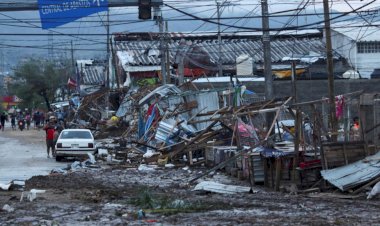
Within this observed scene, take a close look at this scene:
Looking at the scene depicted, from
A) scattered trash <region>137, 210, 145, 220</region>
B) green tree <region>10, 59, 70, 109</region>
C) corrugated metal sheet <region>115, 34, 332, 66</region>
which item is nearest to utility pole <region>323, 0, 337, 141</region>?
scattered trash <region>137, 210, 145, 220</region>

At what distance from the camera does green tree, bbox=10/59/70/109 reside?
10016 centimetres

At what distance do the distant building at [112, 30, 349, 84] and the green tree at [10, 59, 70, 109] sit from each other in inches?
1446

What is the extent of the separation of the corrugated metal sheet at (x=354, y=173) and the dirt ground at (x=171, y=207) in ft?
1.80

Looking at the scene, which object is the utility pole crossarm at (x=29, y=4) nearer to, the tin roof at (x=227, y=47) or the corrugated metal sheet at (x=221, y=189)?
the corrugated metal sheet at (x=221, y=189)

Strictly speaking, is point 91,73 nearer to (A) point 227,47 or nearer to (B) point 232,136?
(A) point 227,47

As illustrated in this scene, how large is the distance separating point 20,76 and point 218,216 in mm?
90362

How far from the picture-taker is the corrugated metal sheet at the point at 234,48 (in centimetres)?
5816

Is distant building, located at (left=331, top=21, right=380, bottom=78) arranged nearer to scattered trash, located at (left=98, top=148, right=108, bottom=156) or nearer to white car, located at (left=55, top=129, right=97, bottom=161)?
scattered trash, located at (left=98, top=148, right=108, bottom=156)

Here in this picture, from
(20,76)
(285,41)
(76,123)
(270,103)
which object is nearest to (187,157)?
(270,103)

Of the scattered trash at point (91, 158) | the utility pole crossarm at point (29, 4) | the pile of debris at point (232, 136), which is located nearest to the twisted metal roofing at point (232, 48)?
the pile of debris at point (232, 136)

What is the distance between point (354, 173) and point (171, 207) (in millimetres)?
5023

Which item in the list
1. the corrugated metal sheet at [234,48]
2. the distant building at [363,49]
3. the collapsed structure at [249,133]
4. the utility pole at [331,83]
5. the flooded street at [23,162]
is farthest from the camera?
the corrugated metal sheet at [234,48]

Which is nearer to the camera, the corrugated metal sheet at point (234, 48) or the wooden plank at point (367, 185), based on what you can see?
the wooden plank at point (367, 185)

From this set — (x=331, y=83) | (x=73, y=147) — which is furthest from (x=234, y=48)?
(x=331, y=83)
